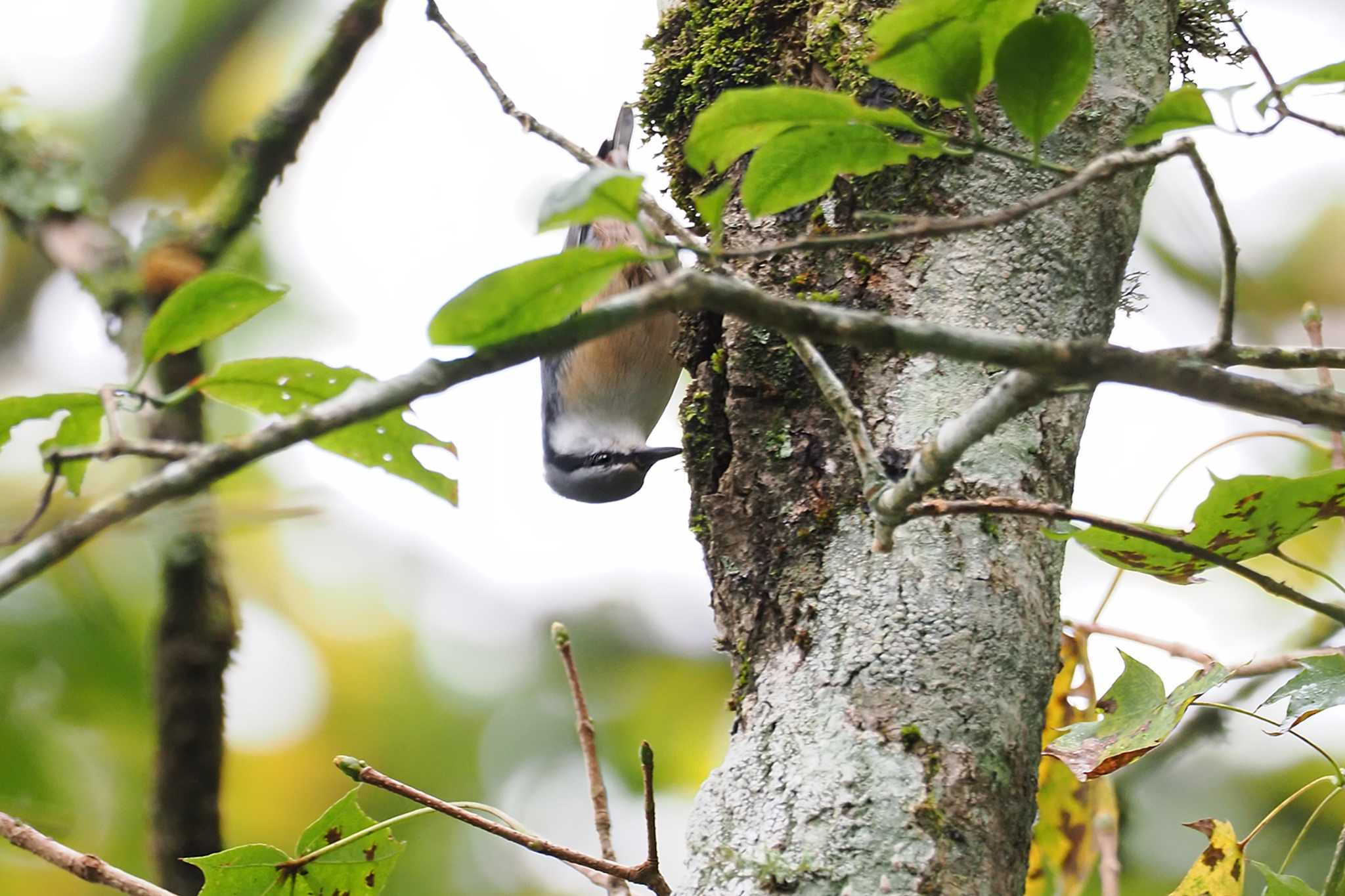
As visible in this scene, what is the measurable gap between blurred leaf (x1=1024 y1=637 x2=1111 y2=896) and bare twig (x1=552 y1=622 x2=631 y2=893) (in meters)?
0.95

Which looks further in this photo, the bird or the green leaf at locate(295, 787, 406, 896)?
the bird

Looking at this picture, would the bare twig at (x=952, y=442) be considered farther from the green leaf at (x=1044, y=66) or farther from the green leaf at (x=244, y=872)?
the green leaf at (x=244, y=872)

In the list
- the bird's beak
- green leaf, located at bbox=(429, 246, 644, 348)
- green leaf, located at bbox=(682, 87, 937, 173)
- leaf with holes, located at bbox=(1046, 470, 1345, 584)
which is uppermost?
the bird's beak

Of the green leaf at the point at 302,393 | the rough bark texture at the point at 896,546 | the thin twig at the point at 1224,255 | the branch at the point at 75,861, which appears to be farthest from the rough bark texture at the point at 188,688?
the thin twig at the point at 1224,255

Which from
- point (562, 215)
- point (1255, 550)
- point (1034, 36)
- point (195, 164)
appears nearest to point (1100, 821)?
point (1255, 550)

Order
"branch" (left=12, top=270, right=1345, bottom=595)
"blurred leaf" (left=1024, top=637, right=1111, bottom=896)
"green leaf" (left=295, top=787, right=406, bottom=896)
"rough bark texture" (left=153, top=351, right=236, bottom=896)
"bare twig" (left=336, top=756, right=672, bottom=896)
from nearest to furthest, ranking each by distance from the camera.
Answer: "branch" (left=12, top=270, right=1345, bottom=595) < "bare twig" (left=336, top=756, right=672, bottom=896) < "green leaf" (left=295, top=787, right=406, bottom=896) < "blurred leaf" (left=1024, top=637, right=1111, bottom=896) < "rough bark texture" (left=153, top=351, right=236, bottom=896)

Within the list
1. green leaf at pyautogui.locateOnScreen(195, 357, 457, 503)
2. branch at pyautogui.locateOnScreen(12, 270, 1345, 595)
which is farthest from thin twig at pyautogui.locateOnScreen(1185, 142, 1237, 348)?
green leaf at pyautogui.locateOnScreen(195, 357, 457, 503)

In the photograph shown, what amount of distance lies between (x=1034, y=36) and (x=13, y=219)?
3100 millimetres

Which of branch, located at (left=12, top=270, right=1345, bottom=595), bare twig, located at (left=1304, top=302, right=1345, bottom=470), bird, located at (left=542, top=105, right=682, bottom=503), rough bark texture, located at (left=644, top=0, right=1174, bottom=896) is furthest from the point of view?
bird, located at (left=542, top=105, right=682, bottom=503)

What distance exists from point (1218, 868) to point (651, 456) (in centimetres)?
282

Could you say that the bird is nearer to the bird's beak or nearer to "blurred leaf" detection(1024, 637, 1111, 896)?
the bird's beak

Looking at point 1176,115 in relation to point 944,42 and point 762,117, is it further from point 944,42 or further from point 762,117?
point 762,117

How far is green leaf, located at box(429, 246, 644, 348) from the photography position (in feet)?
2.61

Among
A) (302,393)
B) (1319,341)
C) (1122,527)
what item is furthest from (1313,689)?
(302,393)
